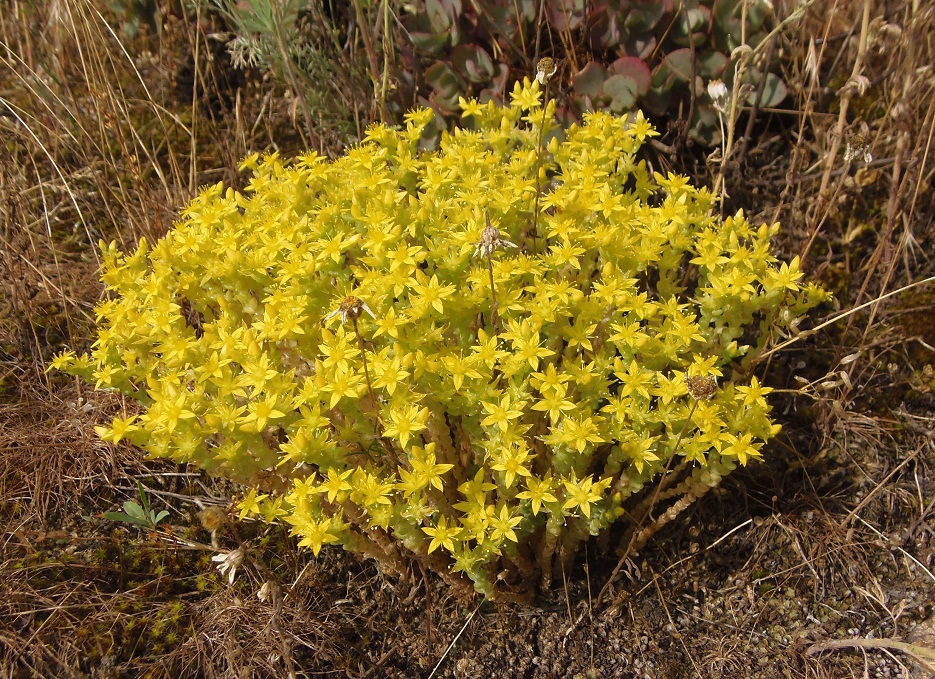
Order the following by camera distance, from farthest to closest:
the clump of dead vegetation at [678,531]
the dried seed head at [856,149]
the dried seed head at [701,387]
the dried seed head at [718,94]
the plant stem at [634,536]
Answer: the dried seed head at [718,94] < the dried seed head at [856,149] < the clump of dead vegetation at [678,531] < the plant stem at [634,536] < the dried seed head at [701,387]

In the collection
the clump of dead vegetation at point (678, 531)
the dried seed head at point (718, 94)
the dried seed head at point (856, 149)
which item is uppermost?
the dried seed head at point (718, 94)

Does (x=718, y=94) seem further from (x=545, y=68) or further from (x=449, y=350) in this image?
(x=449, y=350)

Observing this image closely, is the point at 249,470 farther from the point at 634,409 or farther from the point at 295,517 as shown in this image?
the point at 634,409

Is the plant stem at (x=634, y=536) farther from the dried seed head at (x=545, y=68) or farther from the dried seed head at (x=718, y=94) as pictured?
the dried seed head at (x=718, y=94)

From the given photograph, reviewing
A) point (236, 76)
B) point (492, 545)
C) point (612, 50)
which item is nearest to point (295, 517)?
point (492, 545)

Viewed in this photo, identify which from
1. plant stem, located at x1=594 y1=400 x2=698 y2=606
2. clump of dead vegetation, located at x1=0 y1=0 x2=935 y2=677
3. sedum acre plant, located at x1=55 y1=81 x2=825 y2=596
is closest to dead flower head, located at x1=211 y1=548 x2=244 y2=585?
clump of dead vegetation, located at x1=0 y1=0 x2=935 y2=677

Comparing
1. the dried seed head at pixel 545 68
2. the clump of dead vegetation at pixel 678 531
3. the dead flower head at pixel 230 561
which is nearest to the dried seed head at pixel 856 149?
the clump of dead vegetation at pixel 678 531

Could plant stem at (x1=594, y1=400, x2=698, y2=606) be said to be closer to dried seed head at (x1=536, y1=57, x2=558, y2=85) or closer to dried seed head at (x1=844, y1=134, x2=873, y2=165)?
dried seed head at (x1=536, y1=57, x2=558, y2=85)
